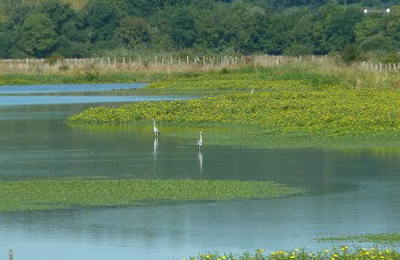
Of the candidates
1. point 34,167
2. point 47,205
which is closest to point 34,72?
point 34,167

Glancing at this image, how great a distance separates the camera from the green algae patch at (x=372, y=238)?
1577 centimetres

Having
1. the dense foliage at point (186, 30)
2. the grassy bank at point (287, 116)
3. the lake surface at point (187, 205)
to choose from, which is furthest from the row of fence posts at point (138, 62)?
the lake surface at point (187, 205)

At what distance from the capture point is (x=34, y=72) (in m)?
83.6

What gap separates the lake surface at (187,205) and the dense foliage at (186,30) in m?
84.2

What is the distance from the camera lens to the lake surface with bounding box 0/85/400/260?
1614 centimetres

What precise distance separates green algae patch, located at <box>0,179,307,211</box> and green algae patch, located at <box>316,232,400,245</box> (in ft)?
14.0

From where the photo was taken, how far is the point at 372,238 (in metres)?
16.0

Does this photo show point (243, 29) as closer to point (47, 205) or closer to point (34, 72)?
point (34, 72)

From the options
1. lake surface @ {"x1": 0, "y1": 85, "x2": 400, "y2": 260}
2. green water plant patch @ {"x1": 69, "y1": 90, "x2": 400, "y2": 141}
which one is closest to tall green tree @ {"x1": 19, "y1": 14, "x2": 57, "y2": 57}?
green water plant patch @ {"x1": 69, "y1": 90, "x2": 400, "y2": 141}

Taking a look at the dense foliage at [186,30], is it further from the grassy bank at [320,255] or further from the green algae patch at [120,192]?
the grassy bank at [320,255]

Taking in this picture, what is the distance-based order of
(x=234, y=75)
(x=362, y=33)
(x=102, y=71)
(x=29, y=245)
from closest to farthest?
(x=29, y=245), (x=234, y=75), (x=102, y=71), (x=362, y=33)

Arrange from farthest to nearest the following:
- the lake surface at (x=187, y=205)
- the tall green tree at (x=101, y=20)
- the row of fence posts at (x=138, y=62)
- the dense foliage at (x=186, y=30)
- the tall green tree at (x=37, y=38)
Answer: the tall green tree at (x=101, y=20) < the dense foliage at (x=186, y=30) < the tall green tree at (x=37, y=38) < the row of fence posts at (x=138, y=62) < the lake surface at (x=187, y=205)

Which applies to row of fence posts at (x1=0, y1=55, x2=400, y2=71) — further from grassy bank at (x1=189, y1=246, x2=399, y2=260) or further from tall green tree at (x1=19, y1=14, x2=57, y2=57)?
grassy bank at (x1=189, y1=246, x2=399, y2=260)

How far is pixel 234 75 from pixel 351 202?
53.7 metres
